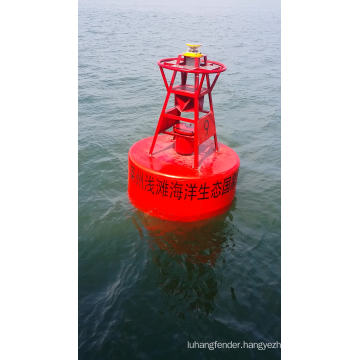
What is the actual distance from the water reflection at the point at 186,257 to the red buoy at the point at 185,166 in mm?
371

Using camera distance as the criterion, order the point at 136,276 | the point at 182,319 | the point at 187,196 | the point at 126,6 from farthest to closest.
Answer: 1. the point at 126,6
2. the point at 187,196
3. the point at 136,276
4. the point at 182,319

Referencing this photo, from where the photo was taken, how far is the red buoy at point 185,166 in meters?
10.2

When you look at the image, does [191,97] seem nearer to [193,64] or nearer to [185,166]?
[193,64]

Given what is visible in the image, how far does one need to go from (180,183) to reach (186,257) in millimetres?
2125

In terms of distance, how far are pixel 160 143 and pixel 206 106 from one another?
1192 centimetres

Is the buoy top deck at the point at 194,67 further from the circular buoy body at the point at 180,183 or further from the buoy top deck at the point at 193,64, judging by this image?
the circular buoy body at the point at 180,183

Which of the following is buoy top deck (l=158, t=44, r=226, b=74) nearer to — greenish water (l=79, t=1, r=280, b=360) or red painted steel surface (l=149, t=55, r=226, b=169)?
red painted steel surface (l=149, t=55, r=226, b=169)

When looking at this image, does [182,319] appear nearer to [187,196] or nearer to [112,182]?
[187,196]

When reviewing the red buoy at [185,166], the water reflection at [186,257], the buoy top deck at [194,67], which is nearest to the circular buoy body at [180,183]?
the red buoy at [185,166]

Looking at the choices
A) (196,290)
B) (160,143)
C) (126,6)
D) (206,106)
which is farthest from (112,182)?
(126,6)

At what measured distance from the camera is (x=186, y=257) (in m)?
10.1

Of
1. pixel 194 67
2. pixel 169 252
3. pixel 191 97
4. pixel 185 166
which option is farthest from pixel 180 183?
pixel 194 67

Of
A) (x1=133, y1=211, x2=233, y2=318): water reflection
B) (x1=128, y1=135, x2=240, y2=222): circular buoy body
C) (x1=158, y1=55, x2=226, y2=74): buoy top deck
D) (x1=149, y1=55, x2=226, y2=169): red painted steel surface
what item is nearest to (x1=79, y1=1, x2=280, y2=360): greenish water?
(x1=133, y1=211, x2=233, y2=318): water reflection

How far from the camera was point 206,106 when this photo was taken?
23.4 m
